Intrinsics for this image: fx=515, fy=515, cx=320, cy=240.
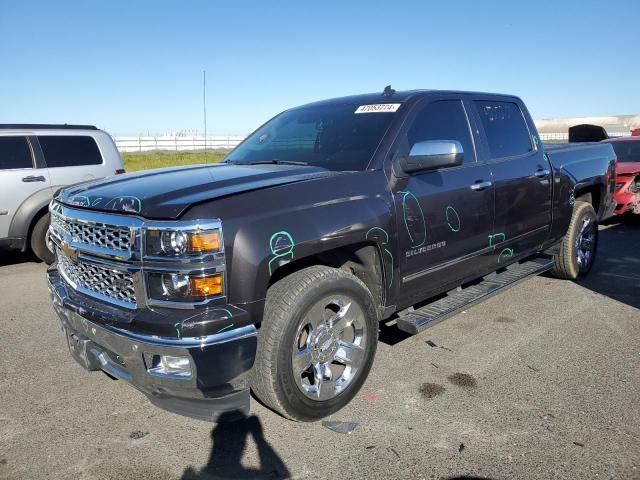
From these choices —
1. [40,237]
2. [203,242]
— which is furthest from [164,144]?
[203,242]

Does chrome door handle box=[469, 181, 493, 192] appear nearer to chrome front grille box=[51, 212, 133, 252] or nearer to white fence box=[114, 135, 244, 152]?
chrome front grille box=[51, 212, 133, 252]

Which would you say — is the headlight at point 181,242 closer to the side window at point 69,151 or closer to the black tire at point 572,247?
the black tire at point 572,247

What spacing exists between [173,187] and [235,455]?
1481 millimetres

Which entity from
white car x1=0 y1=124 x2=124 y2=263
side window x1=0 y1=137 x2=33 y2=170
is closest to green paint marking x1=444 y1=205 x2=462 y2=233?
white car x1=0 y1=124 x2=124 y2=263

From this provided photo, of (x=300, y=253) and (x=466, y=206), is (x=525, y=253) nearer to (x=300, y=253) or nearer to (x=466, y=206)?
(x=466, y=206)

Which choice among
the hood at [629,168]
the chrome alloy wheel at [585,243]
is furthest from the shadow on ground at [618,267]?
the hood at [629,168]

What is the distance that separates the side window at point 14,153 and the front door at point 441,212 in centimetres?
591

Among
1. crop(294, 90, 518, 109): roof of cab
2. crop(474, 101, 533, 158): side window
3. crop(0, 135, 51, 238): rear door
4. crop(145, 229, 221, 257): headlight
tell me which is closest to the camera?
crop(145, 229, 221, 257): headlight

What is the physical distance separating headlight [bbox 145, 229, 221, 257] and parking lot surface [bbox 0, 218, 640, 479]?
1125mm

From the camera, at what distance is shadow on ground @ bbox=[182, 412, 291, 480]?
2581 millimetres

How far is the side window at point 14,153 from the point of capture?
23.1ft

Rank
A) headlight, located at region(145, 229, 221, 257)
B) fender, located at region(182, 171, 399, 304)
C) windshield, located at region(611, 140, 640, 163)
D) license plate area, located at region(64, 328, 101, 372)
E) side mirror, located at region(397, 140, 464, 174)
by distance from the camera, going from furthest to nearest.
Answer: windshield, located at region(611, 140, 640, 163) → side mirror, located at region(397, 140, 464, 174) → license plate area, located at region(64, 328, 101, 372) → fender, located at region(182, 171, 399, 304) → headlight, located at region(145, 229, 221, 257)

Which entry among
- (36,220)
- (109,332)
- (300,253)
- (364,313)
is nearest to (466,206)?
(364,313)

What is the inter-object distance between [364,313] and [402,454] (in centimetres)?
85
